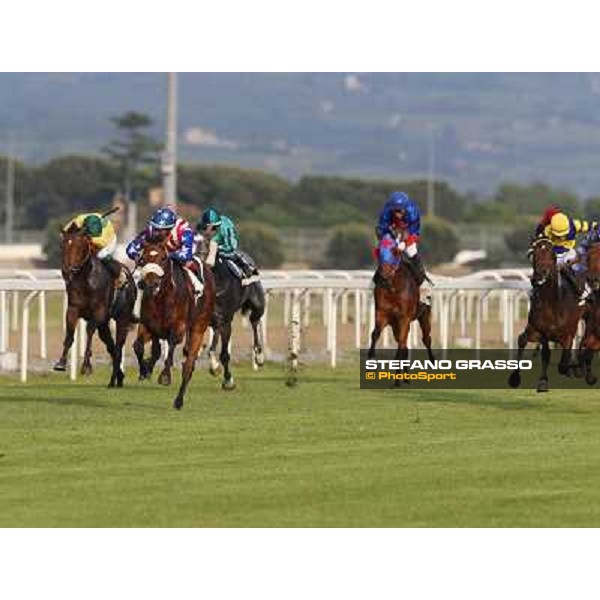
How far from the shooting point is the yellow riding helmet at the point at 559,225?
19.2 m

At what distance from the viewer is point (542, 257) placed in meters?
18.2

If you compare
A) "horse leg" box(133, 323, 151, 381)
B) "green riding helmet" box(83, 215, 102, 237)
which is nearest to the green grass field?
"horse leg" box(133, 323, 151, 381)

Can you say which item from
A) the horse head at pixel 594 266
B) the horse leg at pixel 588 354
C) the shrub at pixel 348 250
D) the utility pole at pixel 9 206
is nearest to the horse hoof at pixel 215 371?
the horse leg at pixel 588 354

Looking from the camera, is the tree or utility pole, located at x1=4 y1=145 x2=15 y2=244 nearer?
utility pole, located at x1=4 y1=145 x2=15 y2=244

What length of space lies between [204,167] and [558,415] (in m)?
95.3

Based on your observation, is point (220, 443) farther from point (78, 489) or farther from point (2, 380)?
point (2, 380)

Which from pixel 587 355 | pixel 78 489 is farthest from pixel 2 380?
pixel 78 489

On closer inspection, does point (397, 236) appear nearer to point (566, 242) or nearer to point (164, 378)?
point (566, 242)

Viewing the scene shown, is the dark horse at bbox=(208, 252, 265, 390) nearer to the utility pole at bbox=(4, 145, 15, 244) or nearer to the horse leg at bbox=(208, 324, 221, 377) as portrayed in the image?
the horse leg at bbox=(208, 324, 221, 377)

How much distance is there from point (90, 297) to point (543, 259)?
359cm

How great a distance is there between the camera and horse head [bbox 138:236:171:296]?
1742 centimetres

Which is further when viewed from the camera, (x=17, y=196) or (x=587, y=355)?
(x=17, y=196)

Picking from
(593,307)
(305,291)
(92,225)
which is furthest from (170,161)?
(593,307)

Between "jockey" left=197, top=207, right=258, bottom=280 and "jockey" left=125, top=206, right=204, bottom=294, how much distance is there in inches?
60.4
